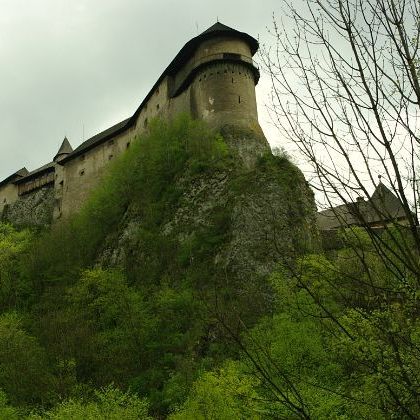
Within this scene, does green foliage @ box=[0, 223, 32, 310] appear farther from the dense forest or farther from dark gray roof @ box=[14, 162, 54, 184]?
dark gray roof @ box=[14, 162, 54, 184]

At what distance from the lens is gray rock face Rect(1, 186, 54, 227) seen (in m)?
49.5

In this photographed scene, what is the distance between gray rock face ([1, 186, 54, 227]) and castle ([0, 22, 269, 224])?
13cm

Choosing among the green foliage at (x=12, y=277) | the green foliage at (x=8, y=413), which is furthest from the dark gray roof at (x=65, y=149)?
the green foliage at (x=8, y=413)

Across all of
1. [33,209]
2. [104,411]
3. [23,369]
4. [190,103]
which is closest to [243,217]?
[190,103]

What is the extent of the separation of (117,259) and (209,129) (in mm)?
10031

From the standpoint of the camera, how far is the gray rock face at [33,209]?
4947 cm

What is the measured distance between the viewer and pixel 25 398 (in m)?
22.1

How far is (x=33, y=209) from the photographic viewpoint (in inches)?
2030

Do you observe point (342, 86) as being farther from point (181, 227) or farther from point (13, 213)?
point (13, 213)

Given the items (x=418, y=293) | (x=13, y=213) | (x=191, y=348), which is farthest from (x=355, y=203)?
(x=13, y=213)

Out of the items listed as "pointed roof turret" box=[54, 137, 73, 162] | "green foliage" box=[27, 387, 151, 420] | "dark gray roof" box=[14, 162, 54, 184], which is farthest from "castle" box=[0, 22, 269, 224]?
"green foliage" box=[27, 387, 151, 420]

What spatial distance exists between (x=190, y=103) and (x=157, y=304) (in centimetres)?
1610

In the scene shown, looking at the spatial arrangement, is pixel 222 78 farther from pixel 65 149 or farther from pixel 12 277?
pixel 65 149

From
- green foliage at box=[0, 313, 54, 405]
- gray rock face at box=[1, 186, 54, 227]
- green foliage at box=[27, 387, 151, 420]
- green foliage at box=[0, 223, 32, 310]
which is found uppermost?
gray rock face at box=[1, 186, 54, 227]
